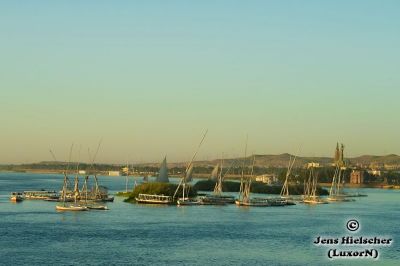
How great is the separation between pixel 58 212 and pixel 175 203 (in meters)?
24.0

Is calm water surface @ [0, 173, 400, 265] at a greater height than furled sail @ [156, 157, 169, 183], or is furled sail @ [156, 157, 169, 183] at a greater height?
furled sail @ [156, 157, 169, 183]

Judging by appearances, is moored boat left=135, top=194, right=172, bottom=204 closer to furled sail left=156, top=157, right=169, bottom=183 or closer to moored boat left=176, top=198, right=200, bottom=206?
moored boat left=176, top=198, right=200, bottom=206

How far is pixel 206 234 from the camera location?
62.3m

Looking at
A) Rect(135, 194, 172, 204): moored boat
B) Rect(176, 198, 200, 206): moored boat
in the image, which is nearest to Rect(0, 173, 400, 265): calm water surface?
Rect(176, 198, 200, 206): moored boat

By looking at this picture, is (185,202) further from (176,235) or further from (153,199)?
(176,235)

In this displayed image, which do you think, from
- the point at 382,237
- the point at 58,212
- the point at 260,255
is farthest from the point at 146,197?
the point at 260,255

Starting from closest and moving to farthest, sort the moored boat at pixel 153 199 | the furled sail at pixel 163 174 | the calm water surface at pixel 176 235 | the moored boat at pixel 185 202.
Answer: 1. the calm water surface at pixel 176 235
2. the moored boat at pixel 185 202
3. the moored boat at pixel 153 199
4. the furled sail at pixel 163 174

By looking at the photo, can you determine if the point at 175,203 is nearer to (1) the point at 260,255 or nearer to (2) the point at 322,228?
(2) the point at 322,228

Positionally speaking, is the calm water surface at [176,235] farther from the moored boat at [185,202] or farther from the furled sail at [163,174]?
the furled sail at [163,174]

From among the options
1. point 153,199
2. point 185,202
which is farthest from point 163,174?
point 185,202

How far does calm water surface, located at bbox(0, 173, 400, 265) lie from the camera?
4781 centimetres

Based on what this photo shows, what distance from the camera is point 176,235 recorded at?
61.3m

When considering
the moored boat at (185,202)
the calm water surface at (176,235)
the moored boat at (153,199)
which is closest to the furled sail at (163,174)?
the moored boat at (153,199)

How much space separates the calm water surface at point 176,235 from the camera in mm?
47812
